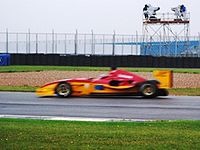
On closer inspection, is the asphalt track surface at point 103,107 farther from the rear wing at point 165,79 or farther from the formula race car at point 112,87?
the rear wing at point 165,79

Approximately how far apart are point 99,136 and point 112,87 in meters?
10.7

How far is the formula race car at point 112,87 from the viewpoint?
63.6 feet

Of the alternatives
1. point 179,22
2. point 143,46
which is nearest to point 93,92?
point 143,46

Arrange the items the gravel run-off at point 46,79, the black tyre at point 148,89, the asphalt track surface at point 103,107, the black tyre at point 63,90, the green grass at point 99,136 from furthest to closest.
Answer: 1. the gravel run-off at point 46,79
2. the black tyre at point 63,90
3. the black tyre at point 148,89
4. the asphalt track surface at point 103,107
5. the green grass at point 99,136

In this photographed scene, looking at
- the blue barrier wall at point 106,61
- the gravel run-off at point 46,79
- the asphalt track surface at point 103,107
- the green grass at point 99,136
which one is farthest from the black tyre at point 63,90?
the blue barrier wall at point 106,61

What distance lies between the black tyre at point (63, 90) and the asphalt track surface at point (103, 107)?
1.36 ft

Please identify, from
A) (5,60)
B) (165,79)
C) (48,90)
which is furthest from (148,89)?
(5,60)

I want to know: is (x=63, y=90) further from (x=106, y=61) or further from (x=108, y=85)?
(x=106, y=61)

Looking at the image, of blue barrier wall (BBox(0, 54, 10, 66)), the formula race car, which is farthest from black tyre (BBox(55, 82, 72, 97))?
blue barrier wall (BBox(0, 54, 10, 66))

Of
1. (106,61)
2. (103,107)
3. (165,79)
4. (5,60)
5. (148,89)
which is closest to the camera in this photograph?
(103,107)

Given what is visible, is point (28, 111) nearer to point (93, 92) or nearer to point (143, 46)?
point (93, 92)

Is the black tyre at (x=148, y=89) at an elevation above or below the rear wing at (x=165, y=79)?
below

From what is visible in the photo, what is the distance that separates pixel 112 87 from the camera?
19.5m

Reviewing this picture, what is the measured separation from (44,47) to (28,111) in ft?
141
